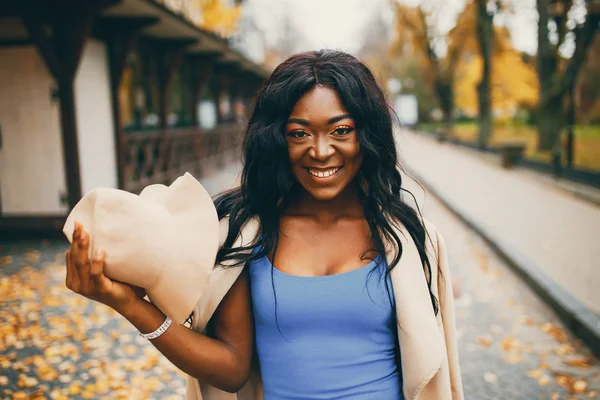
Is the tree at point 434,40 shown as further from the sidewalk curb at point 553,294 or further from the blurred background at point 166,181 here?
the sidewalk curb at point 553,294

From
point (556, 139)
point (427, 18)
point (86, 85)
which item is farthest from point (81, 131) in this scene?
point (427, 18)

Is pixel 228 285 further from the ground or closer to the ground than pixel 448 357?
further from the ground

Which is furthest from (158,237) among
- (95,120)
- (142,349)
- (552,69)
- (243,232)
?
(552,69)

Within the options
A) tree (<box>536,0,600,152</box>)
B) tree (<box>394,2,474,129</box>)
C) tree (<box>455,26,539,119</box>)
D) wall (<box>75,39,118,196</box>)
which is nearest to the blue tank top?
wall (<box>75,39,118,196</box>)

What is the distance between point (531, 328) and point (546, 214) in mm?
6177

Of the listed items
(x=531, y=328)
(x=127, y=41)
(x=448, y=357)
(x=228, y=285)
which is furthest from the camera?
(x=127, y=41)

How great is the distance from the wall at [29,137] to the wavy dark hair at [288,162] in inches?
327

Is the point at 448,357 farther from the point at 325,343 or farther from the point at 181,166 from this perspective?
the point at 181,166

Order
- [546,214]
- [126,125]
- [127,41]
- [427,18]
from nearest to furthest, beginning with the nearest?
[127,41], [546,214], [126,125], [427,18]

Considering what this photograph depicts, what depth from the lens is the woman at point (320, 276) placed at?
5.57ft

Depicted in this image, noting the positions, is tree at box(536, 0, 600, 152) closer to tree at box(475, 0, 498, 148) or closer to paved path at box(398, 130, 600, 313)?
paved path at box(398, 130, 600, 313)

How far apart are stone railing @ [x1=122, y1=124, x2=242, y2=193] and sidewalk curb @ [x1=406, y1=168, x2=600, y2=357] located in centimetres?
493

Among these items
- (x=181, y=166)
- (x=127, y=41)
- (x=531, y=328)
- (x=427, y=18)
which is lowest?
(x=531, y=328)

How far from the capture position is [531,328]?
18.3 feet
